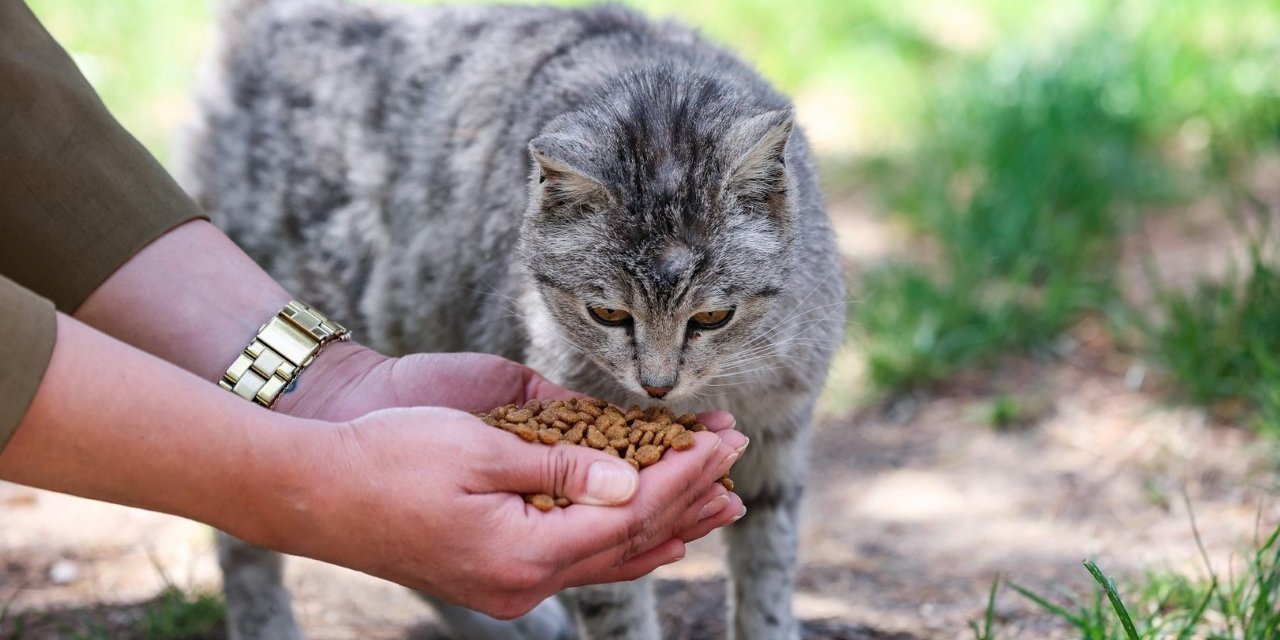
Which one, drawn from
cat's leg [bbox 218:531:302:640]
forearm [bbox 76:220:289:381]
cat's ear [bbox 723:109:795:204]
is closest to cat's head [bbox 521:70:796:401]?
cat's ear [bbox 723:109:795:204]

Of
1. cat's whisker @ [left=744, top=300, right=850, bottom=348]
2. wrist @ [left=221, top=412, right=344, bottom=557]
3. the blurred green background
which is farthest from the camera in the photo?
the blurred green background

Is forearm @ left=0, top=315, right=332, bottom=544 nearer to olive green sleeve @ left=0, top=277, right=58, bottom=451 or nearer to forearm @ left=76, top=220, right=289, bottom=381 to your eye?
olive green sleeve @ left=0, top=277, right=58, bottom=451

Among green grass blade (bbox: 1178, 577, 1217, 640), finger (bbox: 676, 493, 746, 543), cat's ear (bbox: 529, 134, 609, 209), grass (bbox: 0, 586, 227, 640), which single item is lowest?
grass (bbox: 0, 586, 227, 640)

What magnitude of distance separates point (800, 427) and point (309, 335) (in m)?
1.16

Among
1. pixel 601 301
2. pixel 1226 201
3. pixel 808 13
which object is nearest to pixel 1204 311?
pixel 1226 201

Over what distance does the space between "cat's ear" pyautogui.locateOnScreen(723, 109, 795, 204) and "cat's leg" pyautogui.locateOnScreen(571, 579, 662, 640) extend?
0.90 metres

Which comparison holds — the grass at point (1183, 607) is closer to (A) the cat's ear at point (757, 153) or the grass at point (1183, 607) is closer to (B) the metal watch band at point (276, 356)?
(A) the cat's ear at point (757, 153)

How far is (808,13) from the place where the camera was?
279 inches

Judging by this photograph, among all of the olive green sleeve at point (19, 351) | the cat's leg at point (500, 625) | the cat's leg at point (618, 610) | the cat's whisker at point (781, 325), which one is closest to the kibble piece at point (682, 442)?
the cat's whisker at point (781, 325)

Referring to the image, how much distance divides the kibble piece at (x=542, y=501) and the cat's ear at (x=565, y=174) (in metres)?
0.62

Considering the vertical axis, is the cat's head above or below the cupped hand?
above

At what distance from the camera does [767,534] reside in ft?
9.83

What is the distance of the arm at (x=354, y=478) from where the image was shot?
1.72 m

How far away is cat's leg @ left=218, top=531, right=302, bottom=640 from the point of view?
306cm
